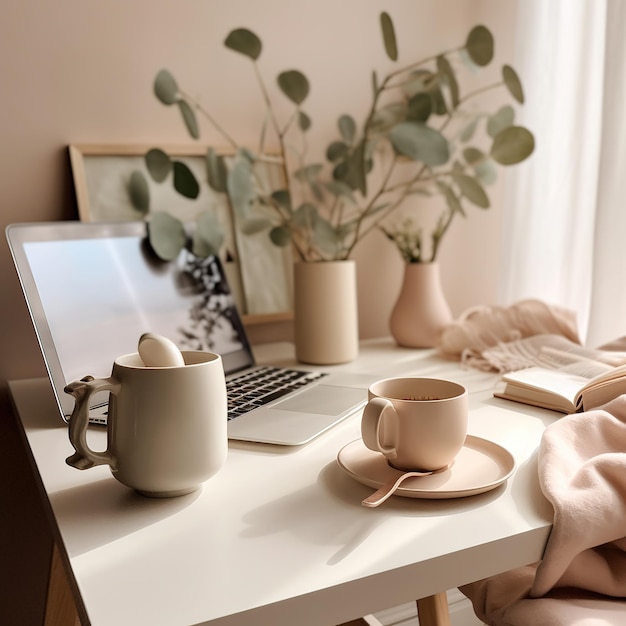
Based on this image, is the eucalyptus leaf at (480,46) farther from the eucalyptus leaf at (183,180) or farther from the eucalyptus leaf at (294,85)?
the eucalyptus leaf at (183,180)

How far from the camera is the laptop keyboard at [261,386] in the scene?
83 cm

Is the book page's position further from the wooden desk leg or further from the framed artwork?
the framed artwork

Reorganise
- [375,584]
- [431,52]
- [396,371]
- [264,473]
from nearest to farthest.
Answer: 1. [375,584]
2. [264,473]
3. [396,371]
4. [431,52]

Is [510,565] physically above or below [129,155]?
below

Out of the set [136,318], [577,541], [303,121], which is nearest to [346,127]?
[303,121]

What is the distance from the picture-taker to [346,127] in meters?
1.25

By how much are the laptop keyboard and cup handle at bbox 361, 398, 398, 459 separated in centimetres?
24

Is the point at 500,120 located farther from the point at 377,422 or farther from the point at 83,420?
the point at 83,420

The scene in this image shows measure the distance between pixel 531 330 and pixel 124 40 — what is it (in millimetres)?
836

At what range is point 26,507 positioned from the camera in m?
1.10

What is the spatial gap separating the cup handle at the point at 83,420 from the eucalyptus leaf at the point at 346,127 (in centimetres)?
83

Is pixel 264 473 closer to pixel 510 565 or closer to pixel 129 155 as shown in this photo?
pixel 510 565

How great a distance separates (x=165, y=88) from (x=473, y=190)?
54cm

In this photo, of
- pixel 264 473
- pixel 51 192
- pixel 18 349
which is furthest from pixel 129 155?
pixel 264 473
